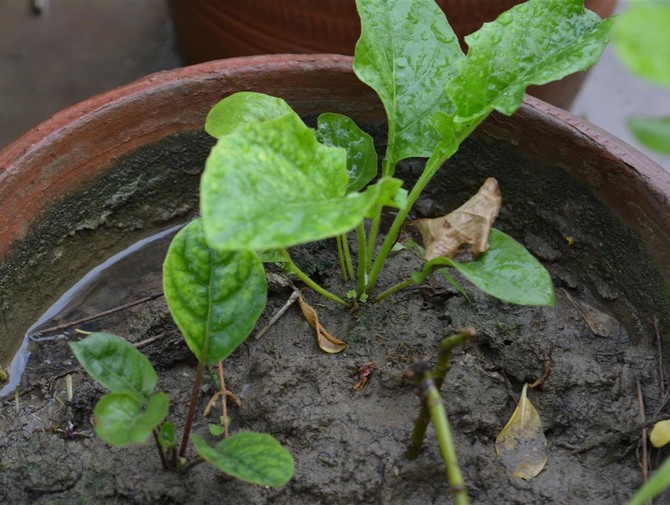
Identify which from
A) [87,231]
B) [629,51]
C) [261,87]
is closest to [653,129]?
[629,51]

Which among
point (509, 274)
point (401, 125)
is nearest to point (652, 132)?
point (509, 274)

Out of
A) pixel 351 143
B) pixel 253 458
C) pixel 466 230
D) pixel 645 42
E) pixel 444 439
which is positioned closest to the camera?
pixel 645 42

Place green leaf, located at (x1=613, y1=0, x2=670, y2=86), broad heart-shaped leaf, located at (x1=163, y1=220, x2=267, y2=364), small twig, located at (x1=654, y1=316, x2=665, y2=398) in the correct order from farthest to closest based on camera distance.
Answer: small twig, located at (x1=654, y1=316, x2=665, y2=398) → broad heart-shaped leaf, located at (x1=163, y1=220, x2=267, y2=364) → green leaf, located at (x1=613, y1=0, x2=670, y2=86)

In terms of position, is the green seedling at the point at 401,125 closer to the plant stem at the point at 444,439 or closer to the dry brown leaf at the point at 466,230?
the dry brown leaf at the point at 466,230

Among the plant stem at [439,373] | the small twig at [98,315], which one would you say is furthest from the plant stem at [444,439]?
the small twig at [98,315]

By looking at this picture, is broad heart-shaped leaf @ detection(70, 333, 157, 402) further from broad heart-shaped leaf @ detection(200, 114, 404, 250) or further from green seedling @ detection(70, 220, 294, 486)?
broad heart-shaped leaf @ detection(200, 114, 404, 250)

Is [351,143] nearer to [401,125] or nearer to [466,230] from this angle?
[401,125]

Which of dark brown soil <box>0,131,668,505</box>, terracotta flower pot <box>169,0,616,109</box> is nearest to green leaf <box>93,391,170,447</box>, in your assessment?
dark brown soil <box>0,131,668,505</box>
